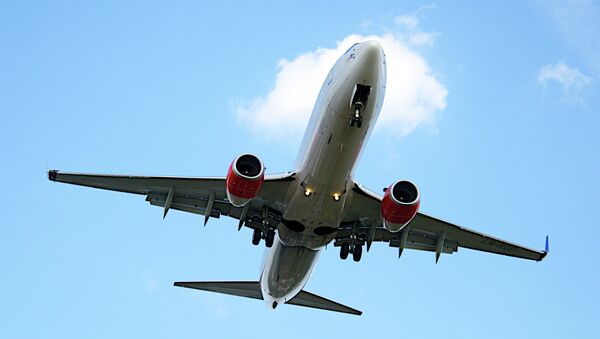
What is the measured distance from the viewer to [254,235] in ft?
82.4

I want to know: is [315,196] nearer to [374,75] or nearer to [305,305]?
[374,75]

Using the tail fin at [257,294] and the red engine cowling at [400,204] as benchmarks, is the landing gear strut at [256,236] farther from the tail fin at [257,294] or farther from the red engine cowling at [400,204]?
the red engine cowling at [400,204]

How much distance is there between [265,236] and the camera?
24859 mm

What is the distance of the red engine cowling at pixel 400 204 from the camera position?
21.7 m

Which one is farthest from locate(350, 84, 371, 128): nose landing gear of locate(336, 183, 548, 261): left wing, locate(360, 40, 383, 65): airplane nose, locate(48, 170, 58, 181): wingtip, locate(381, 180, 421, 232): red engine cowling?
locate(48, 170, 58, 181): wingtip

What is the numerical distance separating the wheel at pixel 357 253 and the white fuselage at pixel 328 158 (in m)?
1.39

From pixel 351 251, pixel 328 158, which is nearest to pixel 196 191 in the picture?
pixel 351 251

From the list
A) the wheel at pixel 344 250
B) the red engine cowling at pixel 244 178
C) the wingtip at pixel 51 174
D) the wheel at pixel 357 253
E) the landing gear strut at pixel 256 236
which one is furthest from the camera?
the wheel at pixel 344 250

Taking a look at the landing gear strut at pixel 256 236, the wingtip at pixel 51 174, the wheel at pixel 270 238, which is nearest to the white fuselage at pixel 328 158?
the wheel at pixel 270 238

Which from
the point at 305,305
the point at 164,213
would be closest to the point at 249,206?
the point at 164,213

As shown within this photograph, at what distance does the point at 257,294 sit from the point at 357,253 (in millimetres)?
5601

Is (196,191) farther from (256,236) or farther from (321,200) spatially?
(321,200)

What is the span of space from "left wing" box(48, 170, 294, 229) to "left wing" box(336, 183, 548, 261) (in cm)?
248

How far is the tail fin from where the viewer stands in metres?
28.8
